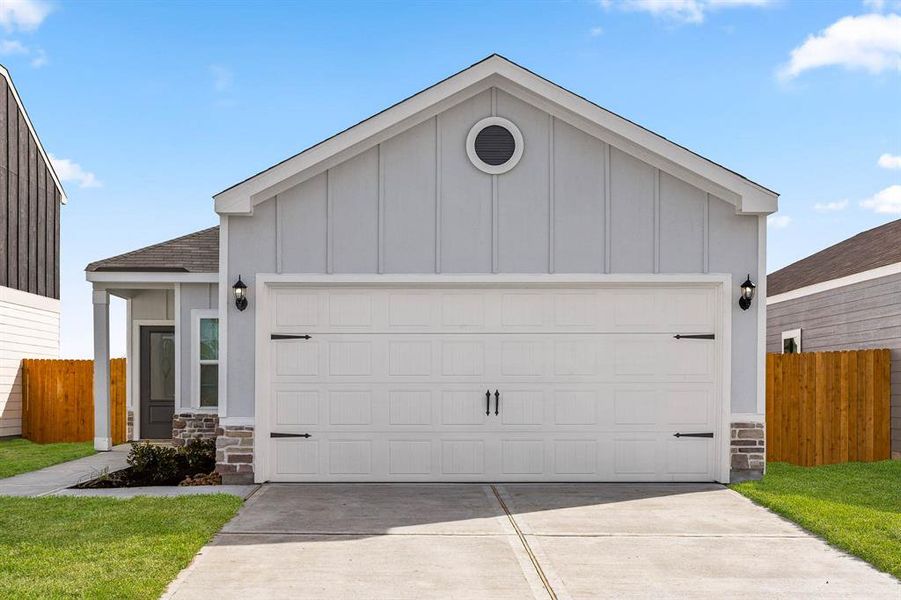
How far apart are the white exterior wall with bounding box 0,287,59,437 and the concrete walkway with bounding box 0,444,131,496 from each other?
497cm

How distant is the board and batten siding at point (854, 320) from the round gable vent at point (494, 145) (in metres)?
7.22

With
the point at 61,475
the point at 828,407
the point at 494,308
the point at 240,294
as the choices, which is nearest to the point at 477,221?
the point at 494,308

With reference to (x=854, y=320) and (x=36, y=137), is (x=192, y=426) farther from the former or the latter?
(x=854, y=320)

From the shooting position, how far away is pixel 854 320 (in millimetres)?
14750

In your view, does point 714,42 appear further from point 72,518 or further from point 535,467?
point 72,518

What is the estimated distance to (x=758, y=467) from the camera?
9945 millimetres

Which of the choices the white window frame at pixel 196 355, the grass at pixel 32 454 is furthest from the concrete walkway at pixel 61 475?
the white window frame at pixel 196 355

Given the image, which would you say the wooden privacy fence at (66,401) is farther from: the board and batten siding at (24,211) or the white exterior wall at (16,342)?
the board and batten siding at (24,211)

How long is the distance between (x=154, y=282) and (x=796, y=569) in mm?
9711

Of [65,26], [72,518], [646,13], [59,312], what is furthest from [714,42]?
[59,312]

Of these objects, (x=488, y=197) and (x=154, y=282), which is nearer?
(x=488, y=197)

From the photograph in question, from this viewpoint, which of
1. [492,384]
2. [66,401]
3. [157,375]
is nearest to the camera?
[492,384]

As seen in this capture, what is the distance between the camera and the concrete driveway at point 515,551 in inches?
222

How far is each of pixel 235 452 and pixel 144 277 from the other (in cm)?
410
